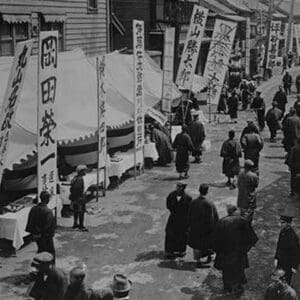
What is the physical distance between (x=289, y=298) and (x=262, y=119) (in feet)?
54.7

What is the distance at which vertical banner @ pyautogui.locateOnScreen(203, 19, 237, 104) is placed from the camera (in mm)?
22641

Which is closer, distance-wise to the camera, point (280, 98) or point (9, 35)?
point (9, 35)

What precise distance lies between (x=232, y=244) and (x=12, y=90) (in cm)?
425

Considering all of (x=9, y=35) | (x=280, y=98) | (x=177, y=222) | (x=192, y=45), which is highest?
(x=9, y=35)

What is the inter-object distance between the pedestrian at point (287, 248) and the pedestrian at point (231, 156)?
6.52 m

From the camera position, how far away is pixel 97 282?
966 centimetres

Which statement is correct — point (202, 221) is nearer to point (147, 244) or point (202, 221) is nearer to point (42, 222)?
point (147, 244)

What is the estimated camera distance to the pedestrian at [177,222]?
10.3 meters

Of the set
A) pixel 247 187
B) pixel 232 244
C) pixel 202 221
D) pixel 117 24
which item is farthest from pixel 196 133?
pixel 117 24

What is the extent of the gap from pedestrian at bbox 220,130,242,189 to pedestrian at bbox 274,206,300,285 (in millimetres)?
6517

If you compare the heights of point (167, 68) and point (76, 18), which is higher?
point (76, 18)

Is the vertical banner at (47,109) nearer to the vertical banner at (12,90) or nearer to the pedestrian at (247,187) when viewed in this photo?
the vertical banner at (12,90)

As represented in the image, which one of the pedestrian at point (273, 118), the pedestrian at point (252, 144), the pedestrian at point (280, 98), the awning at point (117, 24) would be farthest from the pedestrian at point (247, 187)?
the awning at point (117, 24)

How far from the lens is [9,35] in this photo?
56.0 feet
